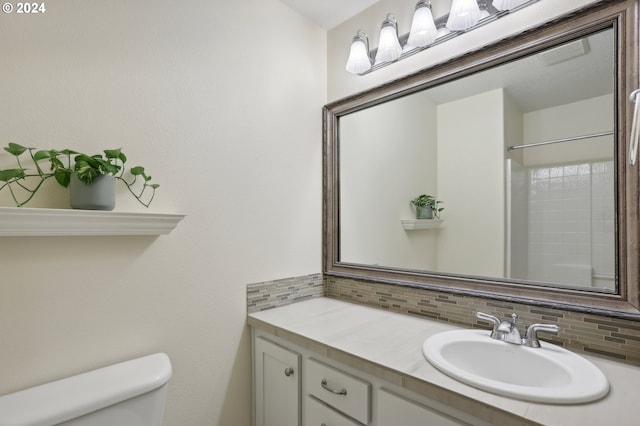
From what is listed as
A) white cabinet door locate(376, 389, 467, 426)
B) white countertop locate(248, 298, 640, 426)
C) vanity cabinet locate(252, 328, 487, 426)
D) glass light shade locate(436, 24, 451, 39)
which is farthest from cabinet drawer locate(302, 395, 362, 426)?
glass light shade locate(436, 24, 451, 39)

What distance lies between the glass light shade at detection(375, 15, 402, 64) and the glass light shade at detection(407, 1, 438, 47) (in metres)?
0.13

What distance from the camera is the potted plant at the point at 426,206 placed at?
57.4 inches

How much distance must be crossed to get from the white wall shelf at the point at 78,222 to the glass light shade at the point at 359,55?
114cm

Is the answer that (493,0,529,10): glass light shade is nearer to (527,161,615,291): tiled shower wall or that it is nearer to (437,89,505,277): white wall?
(437,89,505,277): white wall

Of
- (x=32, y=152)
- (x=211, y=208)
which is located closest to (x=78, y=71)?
(x=32, y=152)

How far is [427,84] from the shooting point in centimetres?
145

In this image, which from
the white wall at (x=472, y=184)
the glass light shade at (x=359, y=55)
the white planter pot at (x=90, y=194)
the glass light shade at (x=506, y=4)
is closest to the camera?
the white planter pot at (x=90, y=194)

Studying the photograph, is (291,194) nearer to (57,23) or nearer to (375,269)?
(375,269)

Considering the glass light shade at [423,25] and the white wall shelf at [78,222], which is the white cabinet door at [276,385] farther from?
the glass light shade at [423,25]

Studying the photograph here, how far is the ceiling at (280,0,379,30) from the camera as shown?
5.40 feet

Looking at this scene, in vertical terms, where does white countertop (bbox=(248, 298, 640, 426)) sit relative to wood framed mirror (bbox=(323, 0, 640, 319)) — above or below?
below

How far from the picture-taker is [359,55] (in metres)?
1.61

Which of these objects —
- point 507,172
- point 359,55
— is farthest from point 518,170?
point 359,55

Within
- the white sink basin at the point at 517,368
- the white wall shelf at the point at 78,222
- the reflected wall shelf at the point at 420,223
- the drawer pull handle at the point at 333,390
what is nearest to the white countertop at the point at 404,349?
the white sink basin at the point at 517,368
